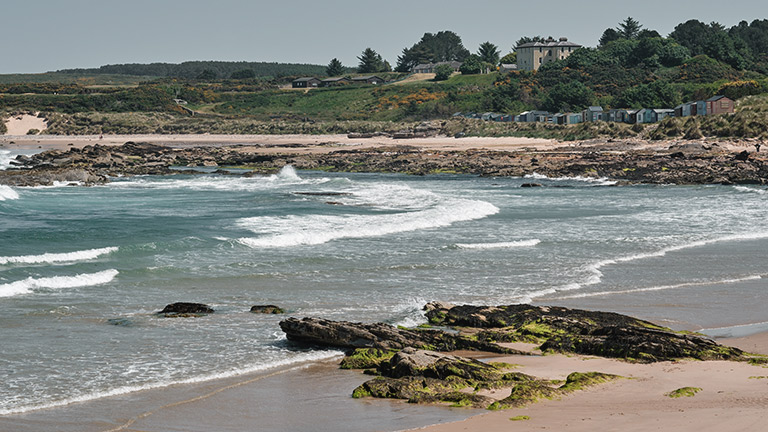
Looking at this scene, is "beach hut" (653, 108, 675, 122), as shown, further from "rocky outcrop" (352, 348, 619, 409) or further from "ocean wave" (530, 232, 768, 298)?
"rocky outcrop" (352, 348, 619, 409)

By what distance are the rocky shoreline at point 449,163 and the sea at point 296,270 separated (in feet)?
28.9

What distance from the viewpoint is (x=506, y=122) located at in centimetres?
9950

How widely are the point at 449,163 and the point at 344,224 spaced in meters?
32.3

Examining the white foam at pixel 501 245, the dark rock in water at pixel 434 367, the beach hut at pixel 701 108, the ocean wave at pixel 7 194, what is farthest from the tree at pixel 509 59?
the dark rock in water at pixel 434 367

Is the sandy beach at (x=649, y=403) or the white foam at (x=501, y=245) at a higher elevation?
the sandy beach at (x=649, y=403)

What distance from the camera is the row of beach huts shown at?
7844 centimetres

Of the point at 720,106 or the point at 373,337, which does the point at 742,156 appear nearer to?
the point at 720,106

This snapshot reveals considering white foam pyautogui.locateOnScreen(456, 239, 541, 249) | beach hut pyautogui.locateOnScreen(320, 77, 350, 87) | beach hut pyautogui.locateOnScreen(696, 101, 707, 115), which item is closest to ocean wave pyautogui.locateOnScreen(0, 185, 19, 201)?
white foam pyautogui.locateOnScreen(456, 239, 541, 249)

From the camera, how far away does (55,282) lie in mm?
17656

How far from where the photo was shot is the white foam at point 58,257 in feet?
65.6

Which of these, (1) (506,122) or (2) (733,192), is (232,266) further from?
(1) (506,122)

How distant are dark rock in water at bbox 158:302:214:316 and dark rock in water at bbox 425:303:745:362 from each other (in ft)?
13.5

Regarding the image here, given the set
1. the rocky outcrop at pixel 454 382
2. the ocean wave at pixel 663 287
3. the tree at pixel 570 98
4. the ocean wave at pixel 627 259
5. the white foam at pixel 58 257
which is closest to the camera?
the rocky outcrop at pixel 454 382

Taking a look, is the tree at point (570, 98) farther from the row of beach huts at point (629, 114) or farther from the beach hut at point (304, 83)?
the beach hut at point (304, 83)
